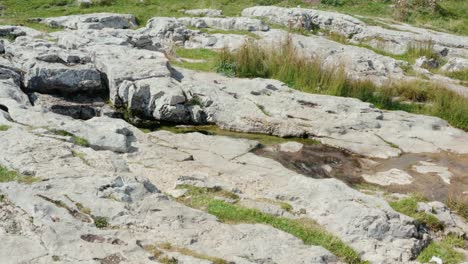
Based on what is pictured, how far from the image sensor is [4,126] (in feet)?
31.8

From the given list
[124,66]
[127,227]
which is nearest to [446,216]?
[127,227]

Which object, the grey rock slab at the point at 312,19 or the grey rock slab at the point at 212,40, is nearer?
the grey rock slab at the point at 212,40

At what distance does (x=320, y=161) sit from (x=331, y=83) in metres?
4.81

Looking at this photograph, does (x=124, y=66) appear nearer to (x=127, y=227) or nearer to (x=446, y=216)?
(x=127, y=227)

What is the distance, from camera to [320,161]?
35.7 feet

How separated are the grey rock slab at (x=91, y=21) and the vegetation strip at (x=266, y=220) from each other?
15375 mm

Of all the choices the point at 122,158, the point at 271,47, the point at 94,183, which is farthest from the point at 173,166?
the point at 271,47

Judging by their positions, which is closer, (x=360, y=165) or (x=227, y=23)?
(x=360, y=165)

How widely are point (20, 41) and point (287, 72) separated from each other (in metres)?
8.56

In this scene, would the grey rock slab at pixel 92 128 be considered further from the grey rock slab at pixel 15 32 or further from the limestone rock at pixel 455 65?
the limestone rock at pixel 455 65

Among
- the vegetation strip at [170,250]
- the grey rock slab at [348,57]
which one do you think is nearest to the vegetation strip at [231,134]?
the grey rock slab at [348,57]

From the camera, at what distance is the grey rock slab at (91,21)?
21.8m

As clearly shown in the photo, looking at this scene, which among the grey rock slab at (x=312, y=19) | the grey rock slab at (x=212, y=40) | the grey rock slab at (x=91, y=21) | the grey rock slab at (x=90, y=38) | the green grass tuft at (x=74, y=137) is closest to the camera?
the green grass tuft at (x=74, y=137)

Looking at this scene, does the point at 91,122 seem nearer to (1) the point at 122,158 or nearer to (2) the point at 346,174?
(1) the point at 122,158
